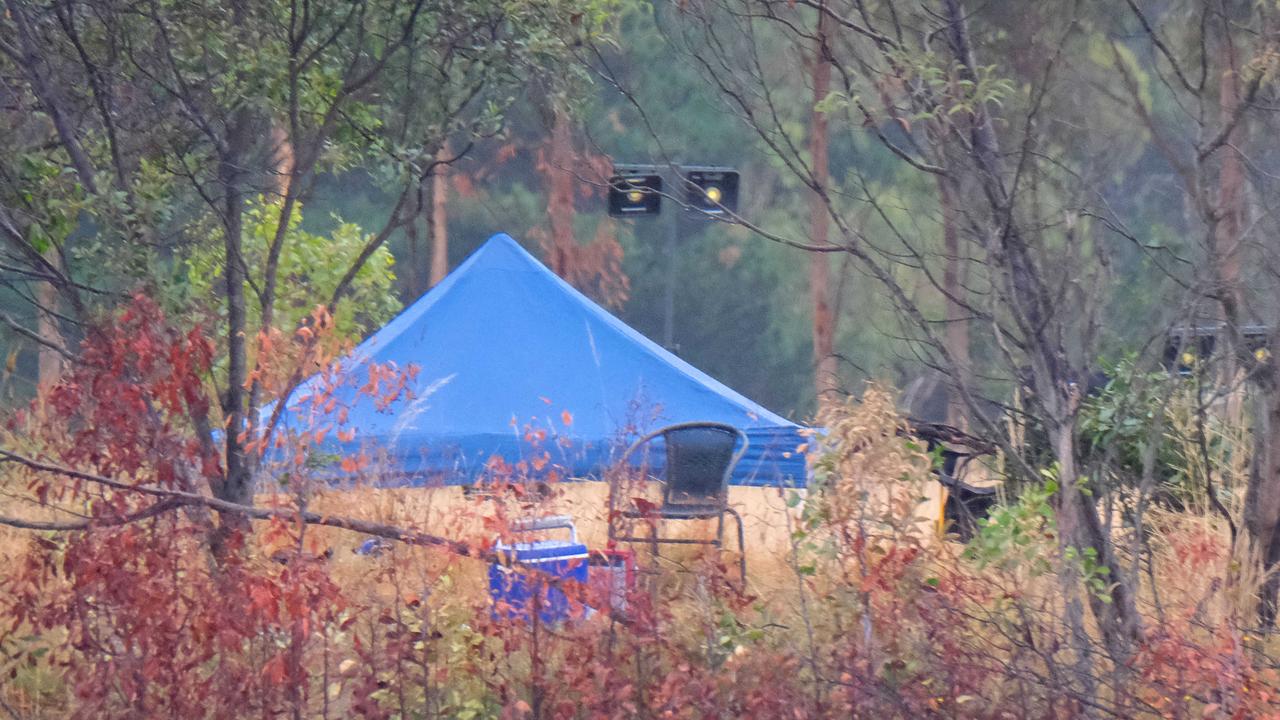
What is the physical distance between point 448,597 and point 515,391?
682cm

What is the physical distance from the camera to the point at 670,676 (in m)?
3.67

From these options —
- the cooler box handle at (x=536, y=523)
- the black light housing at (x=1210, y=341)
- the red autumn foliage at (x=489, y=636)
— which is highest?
the black light housing at (x=1210, y=341)

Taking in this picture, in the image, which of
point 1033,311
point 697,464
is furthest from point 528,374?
point 1033,311

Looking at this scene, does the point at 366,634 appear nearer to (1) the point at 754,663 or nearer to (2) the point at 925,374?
(1) the point at 754,663

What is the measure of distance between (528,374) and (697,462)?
4499mm

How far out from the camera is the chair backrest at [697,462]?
7258mm

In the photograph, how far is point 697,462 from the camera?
7.40 metres

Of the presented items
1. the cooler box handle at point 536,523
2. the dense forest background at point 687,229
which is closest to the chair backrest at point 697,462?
the cooler box handle at point 536,523

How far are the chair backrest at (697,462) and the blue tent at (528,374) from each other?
3.24 m

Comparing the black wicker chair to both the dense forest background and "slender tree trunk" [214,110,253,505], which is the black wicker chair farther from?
the dense forest background

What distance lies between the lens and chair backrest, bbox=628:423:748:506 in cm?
726

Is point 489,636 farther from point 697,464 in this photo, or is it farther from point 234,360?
point 697,464

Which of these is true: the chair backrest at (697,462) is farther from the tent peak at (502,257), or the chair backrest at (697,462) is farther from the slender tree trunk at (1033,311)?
the tent peak at (502,257)

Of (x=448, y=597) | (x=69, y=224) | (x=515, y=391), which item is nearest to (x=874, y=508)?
(x=448, y=597)
